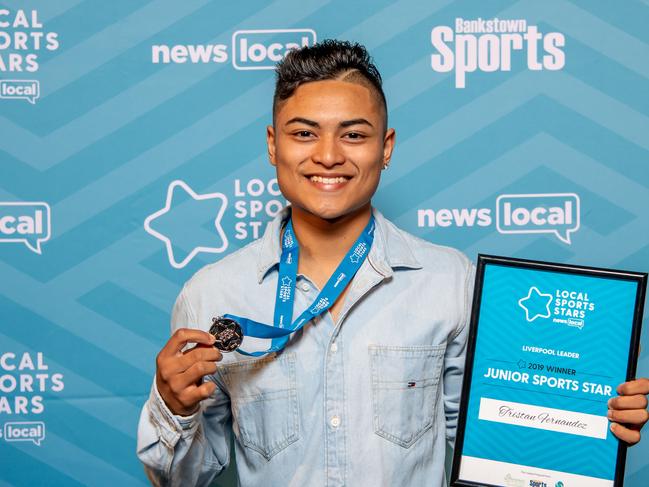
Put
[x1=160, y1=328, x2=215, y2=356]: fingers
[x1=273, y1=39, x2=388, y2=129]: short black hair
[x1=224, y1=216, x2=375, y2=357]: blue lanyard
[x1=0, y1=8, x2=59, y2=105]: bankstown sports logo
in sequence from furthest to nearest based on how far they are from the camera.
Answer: [x1=0, y1=8, x2=59, y2=105]: bankstown sports logo → [x1=273, y1=39, x2=388, y2=129]: short black hair → [x1=224, y1=216, x2=375, y2=357]: blue lanyard → [x1=160, y1=328, x2=215, y2=356]: fingers

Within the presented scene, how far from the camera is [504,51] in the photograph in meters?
2.35

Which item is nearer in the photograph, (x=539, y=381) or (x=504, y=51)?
(x=539, y=381)

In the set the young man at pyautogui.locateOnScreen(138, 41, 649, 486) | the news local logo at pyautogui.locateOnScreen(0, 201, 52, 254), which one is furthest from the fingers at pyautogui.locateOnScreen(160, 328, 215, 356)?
the news local logo at pyautogui.locateOnScreen(0, 201, 52, 254)

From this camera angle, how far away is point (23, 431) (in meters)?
2.35

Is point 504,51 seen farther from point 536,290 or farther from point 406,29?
point 536,290

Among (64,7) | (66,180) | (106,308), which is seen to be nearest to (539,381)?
(106,308)

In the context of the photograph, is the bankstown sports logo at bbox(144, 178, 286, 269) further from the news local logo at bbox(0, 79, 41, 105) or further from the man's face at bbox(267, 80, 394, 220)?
the man's face at bbox(267, 80, 394, 220)

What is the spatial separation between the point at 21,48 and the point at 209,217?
2.41ft

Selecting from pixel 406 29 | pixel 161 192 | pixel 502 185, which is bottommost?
pixel 161 192

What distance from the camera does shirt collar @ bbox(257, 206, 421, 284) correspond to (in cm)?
173

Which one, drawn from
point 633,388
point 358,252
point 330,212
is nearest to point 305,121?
point 330,212

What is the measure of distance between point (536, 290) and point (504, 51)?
1042 millimetres

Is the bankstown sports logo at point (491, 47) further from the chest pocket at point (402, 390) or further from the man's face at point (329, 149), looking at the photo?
the chest pocket at point (402, 390)

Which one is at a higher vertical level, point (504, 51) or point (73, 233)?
point (504, 51)
